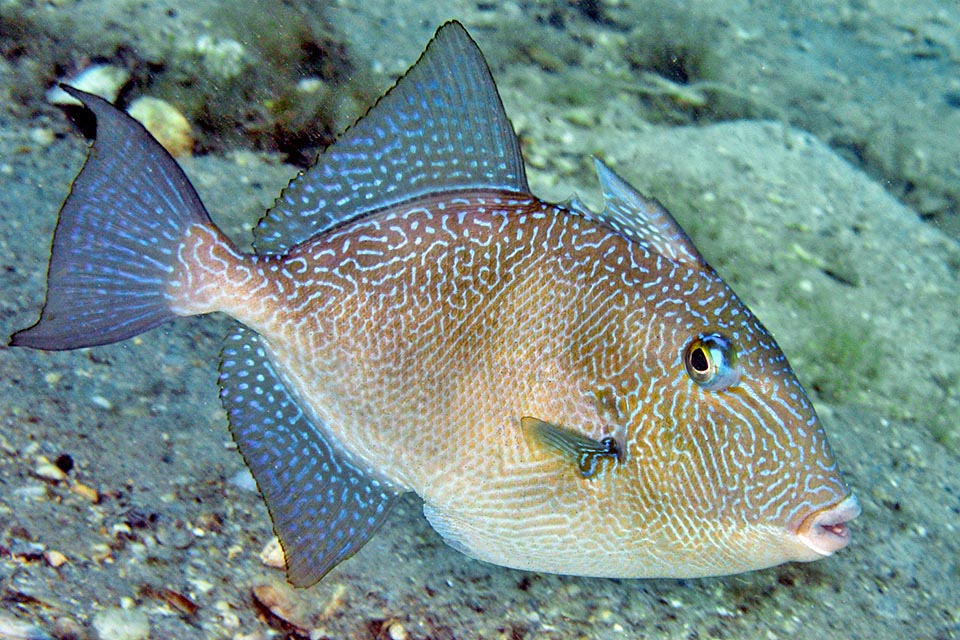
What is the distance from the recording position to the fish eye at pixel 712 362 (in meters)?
1.86

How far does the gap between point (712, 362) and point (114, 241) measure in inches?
64.7

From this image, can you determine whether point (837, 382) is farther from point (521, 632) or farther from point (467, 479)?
point (467, 479)

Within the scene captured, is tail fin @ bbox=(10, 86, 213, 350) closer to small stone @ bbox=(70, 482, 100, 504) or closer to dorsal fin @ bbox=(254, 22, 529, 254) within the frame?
dorsal fin @ bbox=(254, 22, 529, 254)

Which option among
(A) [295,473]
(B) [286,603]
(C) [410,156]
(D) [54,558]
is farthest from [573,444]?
(D) [54,558]

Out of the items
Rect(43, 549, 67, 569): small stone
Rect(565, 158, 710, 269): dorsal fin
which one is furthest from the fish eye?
Rect(43, 549, 67, 569): small stone

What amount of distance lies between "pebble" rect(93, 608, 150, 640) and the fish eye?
65.2 inches

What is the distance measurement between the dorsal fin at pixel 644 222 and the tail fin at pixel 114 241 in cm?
116

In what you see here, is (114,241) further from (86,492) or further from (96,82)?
(96,82)

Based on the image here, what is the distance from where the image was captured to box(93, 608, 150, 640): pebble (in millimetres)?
1882

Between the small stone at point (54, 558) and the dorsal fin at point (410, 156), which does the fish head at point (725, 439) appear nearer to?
the dorsal fin at point (410, 156)

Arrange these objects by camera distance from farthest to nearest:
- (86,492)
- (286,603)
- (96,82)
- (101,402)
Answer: (96,82) < (101,402) < (86,492) < (286,603)

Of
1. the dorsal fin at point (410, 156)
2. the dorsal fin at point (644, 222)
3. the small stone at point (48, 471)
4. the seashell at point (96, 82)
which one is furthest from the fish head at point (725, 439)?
the seashell at point (96, 82)

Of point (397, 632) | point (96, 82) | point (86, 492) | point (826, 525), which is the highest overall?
point (96, 82)

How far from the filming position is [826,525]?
6.19ft
